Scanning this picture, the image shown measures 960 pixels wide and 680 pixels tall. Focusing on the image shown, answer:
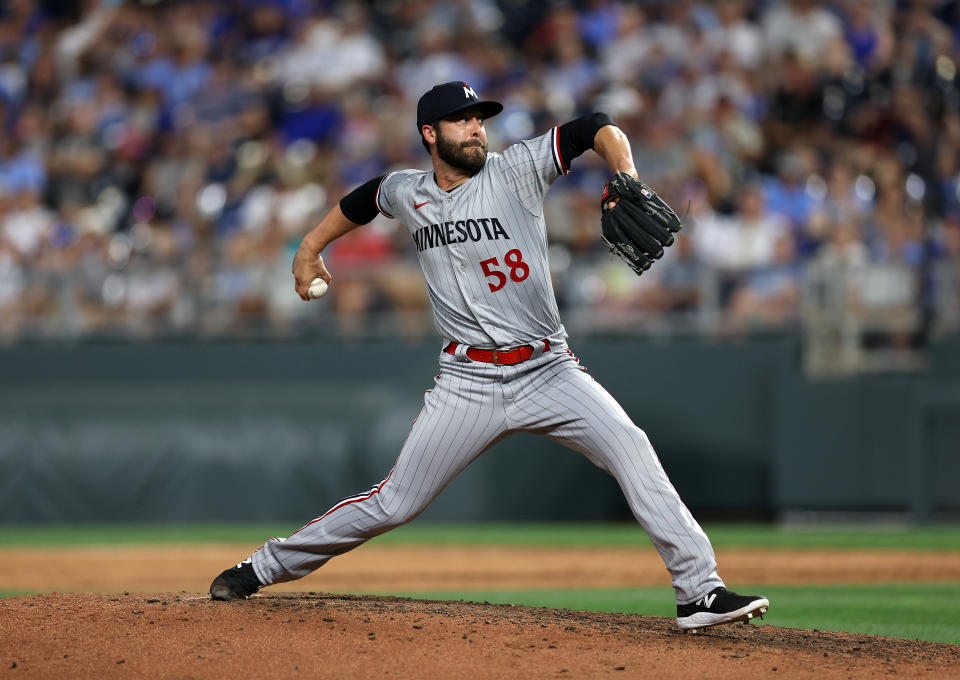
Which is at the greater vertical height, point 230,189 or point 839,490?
point 230,189

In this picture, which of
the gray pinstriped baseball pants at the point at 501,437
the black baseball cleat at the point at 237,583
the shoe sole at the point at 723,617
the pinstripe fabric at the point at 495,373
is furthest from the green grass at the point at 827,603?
the black baseball cleat at the point at 237,583

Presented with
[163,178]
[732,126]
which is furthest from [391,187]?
[163,178]

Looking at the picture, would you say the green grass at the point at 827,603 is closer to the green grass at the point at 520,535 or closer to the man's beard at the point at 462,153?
the man's beard at the point at 462,153

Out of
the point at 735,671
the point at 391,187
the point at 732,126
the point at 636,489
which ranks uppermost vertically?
the point at 732,126

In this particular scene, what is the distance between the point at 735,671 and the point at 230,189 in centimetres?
951

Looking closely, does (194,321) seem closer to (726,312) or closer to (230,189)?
(230,189)

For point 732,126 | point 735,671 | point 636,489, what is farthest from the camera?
point 732,126

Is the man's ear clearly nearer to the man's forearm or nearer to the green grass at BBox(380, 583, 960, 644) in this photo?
the man's forearm

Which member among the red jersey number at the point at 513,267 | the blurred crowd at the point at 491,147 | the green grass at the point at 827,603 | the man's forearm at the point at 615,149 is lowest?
the green grass at the point at 827,603

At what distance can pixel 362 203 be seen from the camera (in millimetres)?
4977

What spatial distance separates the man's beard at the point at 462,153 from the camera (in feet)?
15.2

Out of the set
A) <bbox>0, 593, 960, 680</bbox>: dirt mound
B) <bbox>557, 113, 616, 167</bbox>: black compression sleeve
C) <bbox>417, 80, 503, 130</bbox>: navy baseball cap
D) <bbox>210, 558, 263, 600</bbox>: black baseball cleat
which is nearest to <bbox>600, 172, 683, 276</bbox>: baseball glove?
<bbox>557, 113, 616, 167</bbox>: black compression sleeve

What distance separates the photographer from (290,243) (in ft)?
38.2

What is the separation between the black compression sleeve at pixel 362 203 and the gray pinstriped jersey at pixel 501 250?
391 mm
